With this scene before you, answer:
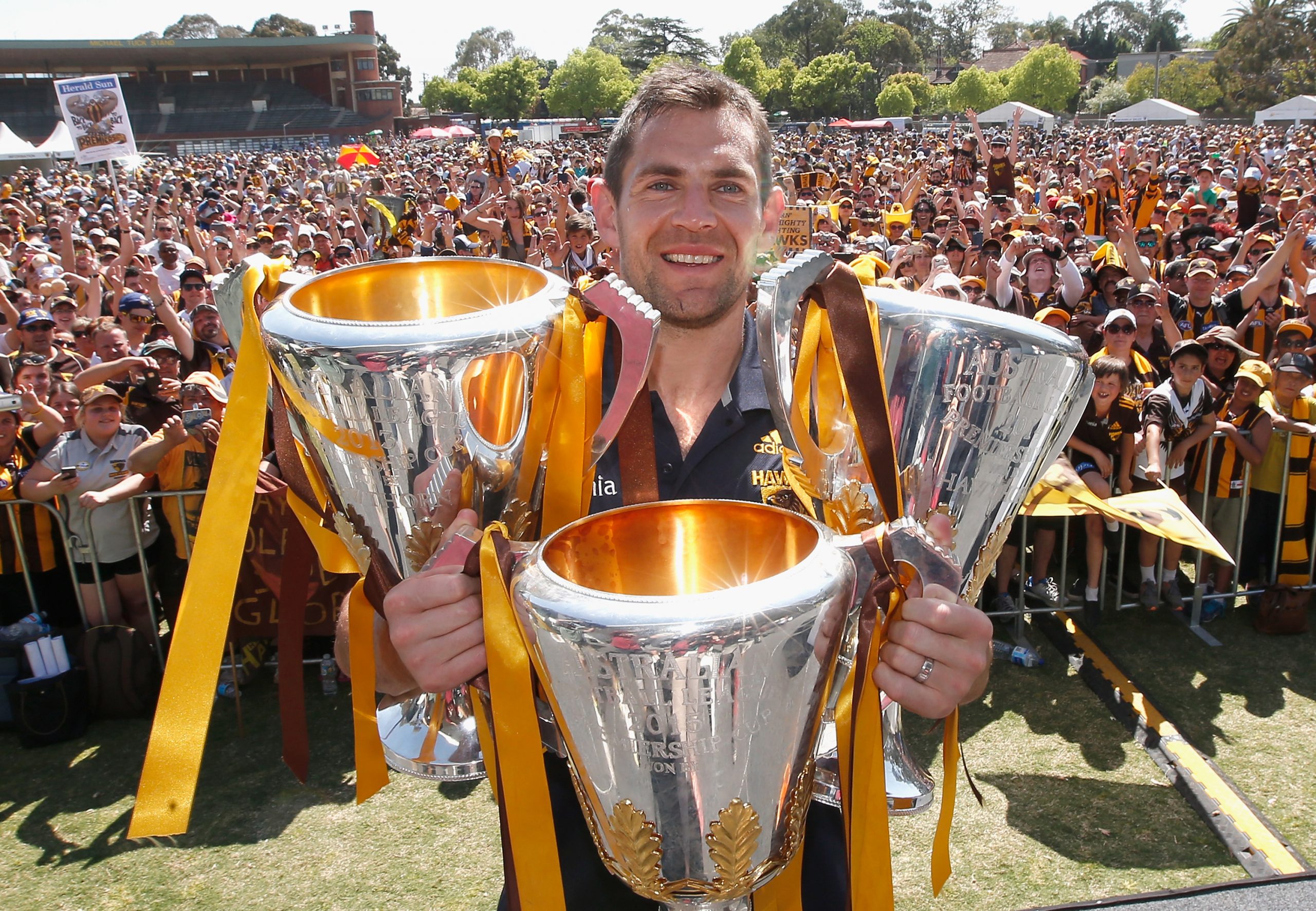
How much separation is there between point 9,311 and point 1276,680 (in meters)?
9.19

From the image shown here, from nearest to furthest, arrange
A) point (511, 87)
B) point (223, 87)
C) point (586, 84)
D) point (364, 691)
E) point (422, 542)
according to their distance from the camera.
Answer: point (422, 542) → point (364, 691) → point (223, 87) → point (586, 84) → point (511, 87)

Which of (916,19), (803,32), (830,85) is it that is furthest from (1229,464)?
(916,19)

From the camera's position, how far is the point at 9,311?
776 cm

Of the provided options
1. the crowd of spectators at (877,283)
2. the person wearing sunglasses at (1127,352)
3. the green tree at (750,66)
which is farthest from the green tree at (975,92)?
the person wearing sunglasses at (1127,352)

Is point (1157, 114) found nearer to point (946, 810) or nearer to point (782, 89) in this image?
point (782, 89)

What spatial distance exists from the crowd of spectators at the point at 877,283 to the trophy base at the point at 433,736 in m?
1.04

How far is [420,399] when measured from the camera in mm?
1218

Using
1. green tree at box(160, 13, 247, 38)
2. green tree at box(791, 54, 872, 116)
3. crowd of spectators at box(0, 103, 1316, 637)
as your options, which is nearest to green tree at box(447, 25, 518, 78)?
green tree at box(160, 13, 247, 38)

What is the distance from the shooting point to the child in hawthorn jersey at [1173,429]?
17.7 feet

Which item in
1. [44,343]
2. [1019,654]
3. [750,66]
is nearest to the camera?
[1019,654]

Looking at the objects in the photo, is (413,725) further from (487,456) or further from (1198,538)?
(1198,538)

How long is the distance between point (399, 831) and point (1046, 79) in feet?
232

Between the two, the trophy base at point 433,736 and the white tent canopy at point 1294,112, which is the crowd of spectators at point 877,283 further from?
the white tent canopy at point 1294,112

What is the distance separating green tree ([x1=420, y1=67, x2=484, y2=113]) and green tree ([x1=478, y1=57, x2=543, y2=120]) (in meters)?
0.64
